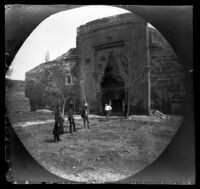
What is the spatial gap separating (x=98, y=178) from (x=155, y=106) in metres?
1.23

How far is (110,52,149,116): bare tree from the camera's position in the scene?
12.0ft

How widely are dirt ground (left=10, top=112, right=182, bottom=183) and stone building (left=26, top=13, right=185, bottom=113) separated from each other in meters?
0.22

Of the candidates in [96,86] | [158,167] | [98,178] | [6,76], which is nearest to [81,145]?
[98,178]

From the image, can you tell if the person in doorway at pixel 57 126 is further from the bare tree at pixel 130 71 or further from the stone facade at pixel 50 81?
the bare tree at pixel 130 71

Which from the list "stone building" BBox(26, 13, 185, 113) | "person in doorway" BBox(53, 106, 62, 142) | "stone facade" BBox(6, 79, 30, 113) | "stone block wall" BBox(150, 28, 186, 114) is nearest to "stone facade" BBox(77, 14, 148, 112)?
"stone building" BBox(26, 13, 185, 113)

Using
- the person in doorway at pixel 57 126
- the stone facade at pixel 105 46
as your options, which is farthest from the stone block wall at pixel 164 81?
the person in doorway at pixel 57 126

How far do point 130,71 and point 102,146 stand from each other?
3.59ft

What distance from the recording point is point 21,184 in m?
3.71

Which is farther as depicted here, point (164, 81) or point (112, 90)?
point (112, 90)

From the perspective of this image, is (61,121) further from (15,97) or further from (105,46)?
(105,46)

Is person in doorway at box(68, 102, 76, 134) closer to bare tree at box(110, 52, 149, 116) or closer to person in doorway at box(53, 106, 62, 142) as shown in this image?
person in doorway at box(53, 106, 62, 142)

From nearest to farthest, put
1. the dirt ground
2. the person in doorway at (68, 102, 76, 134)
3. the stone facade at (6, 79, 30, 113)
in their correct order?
the dirt ground
the person in doorway at (68, 102, 76, 134)
the stone facade at (6, 79, 30, 113)

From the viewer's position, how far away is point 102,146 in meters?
3.62

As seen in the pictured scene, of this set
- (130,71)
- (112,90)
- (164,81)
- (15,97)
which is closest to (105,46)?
(130,71)
